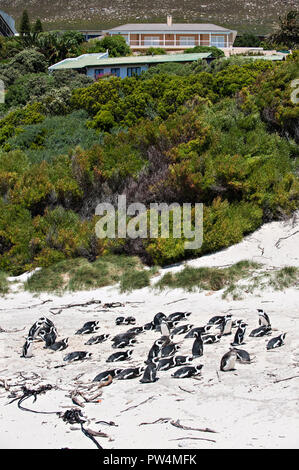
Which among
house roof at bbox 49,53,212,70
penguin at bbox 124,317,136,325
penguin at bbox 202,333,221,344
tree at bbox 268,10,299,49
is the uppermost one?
tree at bbox 268,10,299,49

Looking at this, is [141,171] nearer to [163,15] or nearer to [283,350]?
[283,350]

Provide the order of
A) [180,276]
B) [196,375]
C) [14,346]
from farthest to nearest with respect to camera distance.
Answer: [180,276], [14,346], [196,375]

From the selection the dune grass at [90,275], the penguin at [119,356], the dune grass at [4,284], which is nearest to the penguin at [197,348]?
the penguin at [119,356]

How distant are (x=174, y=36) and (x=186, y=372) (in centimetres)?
5586

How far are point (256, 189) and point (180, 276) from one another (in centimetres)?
367

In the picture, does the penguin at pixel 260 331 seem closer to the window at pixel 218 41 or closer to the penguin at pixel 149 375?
the penguin at pixel 149 375

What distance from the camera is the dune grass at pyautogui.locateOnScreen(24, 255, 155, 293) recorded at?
12270 millimetres

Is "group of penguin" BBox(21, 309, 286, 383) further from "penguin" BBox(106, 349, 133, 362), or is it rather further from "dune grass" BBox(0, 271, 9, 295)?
"dune grass" BBox(0, 271, 9, 295)

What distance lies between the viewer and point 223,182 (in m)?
14.6

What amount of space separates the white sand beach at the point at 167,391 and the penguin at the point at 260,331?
8 centimetres

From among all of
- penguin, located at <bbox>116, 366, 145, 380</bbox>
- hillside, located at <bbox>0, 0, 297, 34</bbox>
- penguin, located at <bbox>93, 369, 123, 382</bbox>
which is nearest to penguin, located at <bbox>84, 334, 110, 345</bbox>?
penguin, located at <bbox>93, 369, 123, 382</bbox>

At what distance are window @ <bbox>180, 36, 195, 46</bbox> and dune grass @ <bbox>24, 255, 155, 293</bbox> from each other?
162ft

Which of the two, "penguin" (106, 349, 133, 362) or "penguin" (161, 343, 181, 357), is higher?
"penguin" (161, 343, 181, 357)
